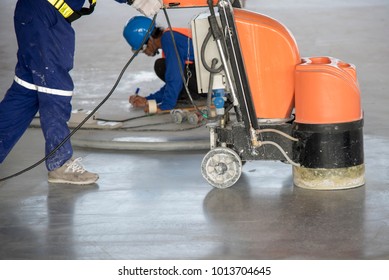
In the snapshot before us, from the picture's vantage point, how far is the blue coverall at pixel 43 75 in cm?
526

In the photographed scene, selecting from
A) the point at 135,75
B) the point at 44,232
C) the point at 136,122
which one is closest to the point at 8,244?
the point at 44,232

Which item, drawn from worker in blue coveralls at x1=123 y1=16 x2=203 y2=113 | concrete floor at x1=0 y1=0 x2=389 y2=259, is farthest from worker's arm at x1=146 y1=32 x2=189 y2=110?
concrete floor at x1=0 y1=0 x2=389 y2=259

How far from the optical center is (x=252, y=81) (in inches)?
201

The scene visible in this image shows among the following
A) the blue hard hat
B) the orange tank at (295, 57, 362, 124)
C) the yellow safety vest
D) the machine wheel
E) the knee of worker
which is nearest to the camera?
the orange tank at (295, 57, 362, 124)

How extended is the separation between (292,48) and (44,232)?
1639mm

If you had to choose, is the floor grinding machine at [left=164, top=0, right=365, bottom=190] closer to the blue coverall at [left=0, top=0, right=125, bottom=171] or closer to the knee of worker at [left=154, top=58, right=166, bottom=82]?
the blue coverall at [left=0, top=0, right=125, bottom=171]

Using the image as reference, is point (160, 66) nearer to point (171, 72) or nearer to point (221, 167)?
point (171, 72)

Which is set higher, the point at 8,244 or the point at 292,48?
the point at 292,48

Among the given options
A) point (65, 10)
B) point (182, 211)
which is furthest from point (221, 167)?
point (65, 10)

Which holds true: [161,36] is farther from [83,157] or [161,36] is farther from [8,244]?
[8,244]

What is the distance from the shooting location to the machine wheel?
5.13 metres

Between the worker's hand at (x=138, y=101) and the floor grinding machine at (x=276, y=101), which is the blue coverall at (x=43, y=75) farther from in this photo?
the worker's hand at (x=138, y=101)

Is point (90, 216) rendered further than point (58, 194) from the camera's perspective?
No

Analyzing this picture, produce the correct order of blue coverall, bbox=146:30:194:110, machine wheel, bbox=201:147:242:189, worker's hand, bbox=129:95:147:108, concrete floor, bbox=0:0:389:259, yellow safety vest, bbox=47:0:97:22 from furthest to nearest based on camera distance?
worker's hand, bbox=129:95:147:108 < blue coverall, bbox=146:30:194:110 < yellow safety vest, bbox=47:0:97:22 < machine wheel, bbox=201:147:242:189 < concrete floor, bbox=0:0:389:259
